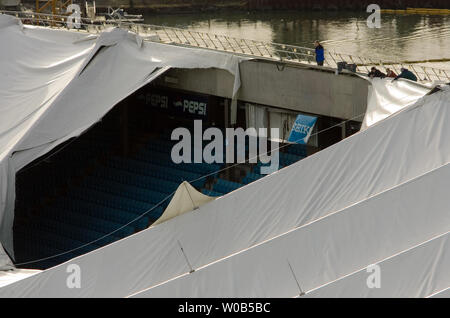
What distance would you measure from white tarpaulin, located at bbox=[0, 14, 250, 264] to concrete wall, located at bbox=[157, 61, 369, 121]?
0.93 feet

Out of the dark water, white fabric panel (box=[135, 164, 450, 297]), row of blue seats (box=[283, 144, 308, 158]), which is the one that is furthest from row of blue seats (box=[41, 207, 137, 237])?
the dark water

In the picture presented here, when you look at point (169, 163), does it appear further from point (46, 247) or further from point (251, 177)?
point (46, 247)

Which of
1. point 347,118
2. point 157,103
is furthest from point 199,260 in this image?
point 157,103

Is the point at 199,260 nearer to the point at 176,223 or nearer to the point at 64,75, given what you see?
the point at 176,223

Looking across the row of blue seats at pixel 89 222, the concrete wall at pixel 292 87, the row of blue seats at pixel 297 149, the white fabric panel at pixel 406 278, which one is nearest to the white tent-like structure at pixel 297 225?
the white fabric panel at pixel 406 278

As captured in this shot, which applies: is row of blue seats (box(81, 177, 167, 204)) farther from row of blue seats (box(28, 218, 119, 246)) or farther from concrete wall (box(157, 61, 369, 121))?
concrete wall (box(157, 61, 369, 121))

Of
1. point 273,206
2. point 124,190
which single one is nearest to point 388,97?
point 273,206

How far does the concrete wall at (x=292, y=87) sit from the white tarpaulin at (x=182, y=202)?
13.7 ft

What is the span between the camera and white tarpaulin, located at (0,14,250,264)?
623 inches

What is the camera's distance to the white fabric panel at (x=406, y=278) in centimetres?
1048

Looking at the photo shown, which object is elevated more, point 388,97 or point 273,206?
point 388,97

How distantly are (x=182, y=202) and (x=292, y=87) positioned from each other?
476cm

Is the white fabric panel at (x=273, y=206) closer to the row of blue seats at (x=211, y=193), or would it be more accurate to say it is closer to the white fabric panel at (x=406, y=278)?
the white fabric panel at (x=406, y=278)

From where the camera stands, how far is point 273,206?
516 inches
